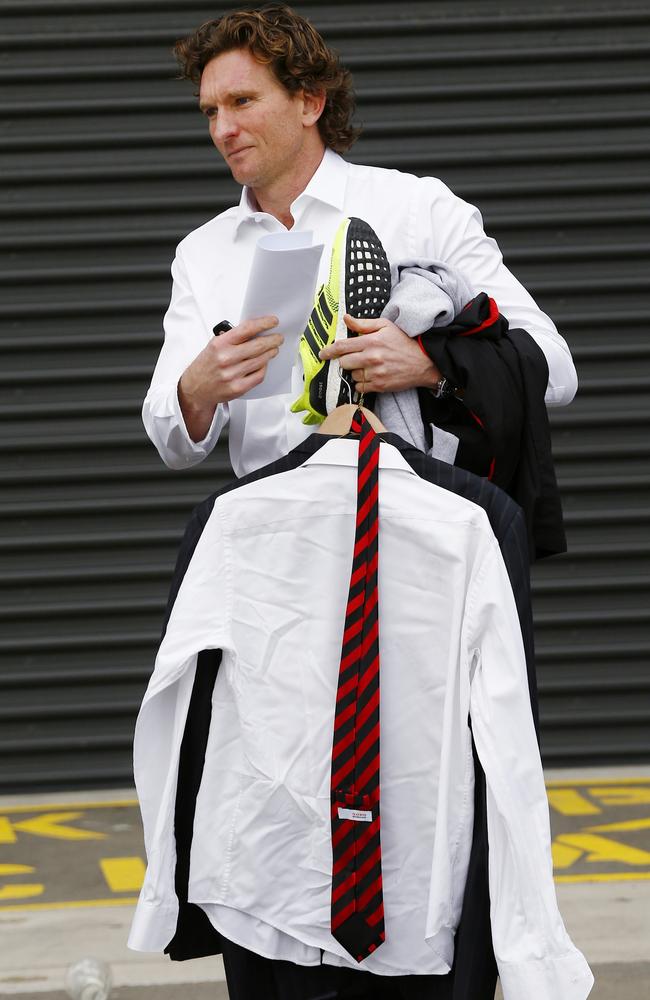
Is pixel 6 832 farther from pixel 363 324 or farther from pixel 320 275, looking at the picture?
pixel 363 324

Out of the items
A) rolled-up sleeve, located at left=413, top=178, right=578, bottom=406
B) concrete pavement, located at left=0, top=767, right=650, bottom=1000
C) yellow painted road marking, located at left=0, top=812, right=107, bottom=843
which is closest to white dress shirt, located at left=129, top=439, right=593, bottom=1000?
rolled-up sleeve, located at left=413, top=178, right=578, bottom=406

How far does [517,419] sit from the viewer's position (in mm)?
2285

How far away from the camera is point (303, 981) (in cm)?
235

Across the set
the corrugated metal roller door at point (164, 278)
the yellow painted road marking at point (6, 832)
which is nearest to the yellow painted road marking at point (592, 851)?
the corrugated metal roller door at point (164, 278)

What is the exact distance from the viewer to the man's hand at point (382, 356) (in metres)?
2.23

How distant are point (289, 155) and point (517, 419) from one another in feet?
2.12

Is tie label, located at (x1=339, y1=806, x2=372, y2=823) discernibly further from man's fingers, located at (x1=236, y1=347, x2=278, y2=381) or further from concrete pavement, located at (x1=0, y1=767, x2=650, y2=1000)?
concrete pavement, located at (x1=0, y1=767, x2=650, y2=1000)

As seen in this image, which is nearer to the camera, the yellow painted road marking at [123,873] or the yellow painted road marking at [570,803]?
the yellow painted road marking at [123,873]

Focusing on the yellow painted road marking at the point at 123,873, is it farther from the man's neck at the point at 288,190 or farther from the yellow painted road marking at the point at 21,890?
the man's neck at the point at 288,190

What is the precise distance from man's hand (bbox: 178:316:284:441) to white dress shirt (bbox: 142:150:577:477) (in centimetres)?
10

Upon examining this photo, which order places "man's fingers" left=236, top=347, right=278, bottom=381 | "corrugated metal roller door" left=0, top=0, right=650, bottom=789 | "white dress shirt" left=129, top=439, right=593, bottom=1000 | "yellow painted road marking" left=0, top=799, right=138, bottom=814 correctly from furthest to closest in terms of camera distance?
"corrugated metal roller door" left=0, top=0, right=650, bottom=789, "yellow painted road marking" left=0, top=799, right=138, bottom=814, "man's fingers" left=236, top=347, right=278, bottom=381, "white dress shirt" left=129, top=439, right=593, bottom=1000

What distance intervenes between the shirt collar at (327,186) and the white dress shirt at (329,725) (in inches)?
21.2

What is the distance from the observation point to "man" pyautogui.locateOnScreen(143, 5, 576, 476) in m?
2.30

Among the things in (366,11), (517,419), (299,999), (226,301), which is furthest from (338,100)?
(366,11)
